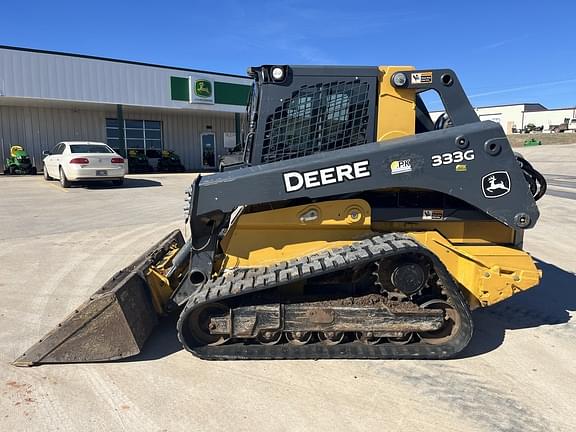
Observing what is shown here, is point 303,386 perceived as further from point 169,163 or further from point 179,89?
point 169,163

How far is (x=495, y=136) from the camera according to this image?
340cm

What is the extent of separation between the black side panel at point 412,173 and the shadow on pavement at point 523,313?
3.60ft

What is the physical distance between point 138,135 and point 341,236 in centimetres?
2302

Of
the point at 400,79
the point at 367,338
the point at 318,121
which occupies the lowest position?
the point at 367,338

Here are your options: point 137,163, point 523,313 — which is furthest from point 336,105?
point 137,163

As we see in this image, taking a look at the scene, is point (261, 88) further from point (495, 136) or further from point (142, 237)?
point (142, 237)

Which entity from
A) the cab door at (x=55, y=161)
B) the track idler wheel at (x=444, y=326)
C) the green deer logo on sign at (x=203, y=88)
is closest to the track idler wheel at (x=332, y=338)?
the track idler wheel at (x=444, y=326)

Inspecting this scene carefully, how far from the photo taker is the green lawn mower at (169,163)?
2392 centimetres

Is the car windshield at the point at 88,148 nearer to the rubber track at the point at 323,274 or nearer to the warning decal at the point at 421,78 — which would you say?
the rubber track at the point at 323,274

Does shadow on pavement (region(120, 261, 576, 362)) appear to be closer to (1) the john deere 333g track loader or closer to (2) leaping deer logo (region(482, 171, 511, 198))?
(1) the john deere 333g track loader

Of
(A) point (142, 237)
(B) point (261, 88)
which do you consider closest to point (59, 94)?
(A) point (142, 237)

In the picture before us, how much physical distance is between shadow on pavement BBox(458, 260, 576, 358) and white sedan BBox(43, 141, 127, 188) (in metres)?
13.3

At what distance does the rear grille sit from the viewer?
12.2ft

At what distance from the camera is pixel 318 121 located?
374 centimetres
